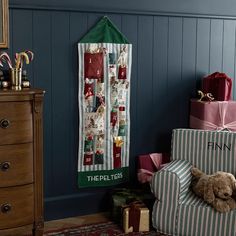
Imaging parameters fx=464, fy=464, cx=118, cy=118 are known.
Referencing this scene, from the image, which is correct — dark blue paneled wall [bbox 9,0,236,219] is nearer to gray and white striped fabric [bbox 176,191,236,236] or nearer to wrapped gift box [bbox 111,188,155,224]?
wrapped gift box [bbox 111,188,155,224]

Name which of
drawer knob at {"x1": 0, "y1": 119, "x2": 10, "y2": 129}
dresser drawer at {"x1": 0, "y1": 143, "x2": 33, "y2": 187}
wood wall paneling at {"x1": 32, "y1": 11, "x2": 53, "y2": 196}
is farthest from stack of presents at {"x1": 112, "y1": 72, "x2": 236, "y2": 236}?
drawer knob at {"x1": 0, "y1": 119, "x2": 10, "y2": 129}

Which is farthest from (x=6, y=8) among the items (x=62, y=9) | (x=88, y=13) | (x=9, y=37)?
(x=88, y=13)

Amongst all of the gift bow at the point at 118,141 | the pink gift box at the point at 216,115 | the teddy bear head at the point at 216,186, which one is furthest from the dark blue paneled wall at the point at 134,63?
the teddy bear head at the point at 216,186

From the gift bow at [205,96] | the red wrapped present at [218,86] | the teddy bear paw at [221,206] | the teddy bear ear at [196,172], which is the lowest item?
the teddy bear paw at [221,206]

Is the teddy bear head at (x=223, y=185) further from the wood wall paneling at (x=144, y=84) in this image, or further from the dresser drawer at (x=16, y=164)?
the dresser drawer at (x=16, y=164)

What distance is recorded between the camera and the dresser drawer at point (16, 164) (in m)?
2.86

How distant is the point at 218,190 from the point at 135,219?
0.66 m

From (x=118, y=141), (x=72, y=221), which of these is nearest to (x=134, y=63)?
(x=118, y=141)

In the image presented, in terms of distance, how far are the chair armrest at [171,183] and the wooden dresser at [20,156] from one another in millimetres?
804

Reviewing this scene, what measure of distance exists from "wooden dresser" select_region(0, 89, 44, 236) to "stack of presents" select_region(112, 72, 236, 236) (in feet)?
2.44

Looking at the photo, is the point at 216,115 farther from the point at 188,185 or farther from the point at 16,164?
the point at 16,164

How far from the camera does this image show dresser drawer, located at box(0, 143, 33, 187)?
2861 mm

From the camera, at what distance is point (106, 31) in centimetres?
355

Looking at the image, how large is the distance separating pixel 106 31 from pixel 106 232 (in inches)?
59.2
